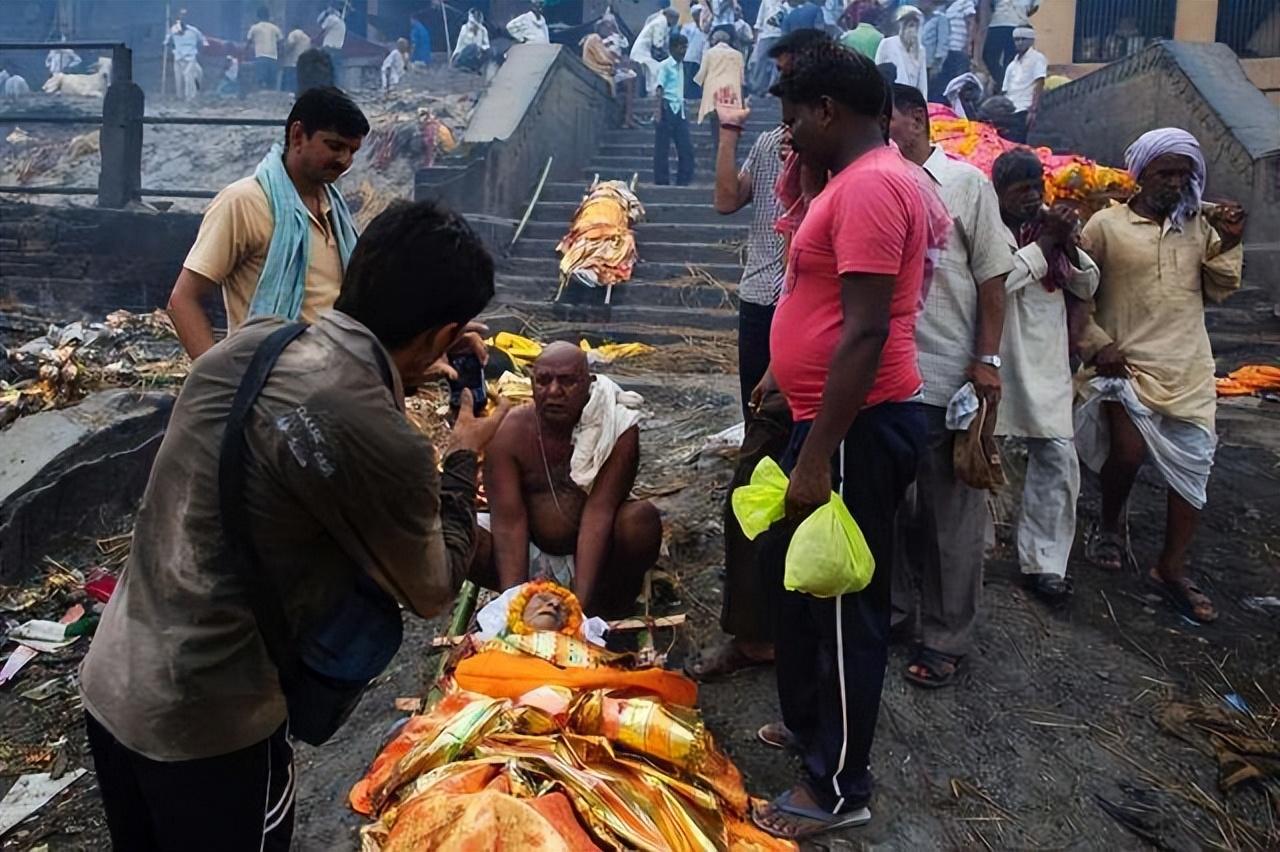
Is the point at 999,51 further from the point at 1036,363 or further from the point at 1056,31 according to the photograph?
the point at 1036,363

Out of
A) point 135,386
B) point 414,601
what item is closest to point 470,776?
point 414,601

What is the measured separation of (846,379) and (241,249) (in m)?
1.97

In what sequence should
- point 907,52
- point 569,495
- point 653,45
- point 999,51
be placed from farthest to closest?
1. point 653,45
2. point 999,51
3. point 907,52
4. point 569,495

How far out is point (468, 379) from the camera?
8.16ft

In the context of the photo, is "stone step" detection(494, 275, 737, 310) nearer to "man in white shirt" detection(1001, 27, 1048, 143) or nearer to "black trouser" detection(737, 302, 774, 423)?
"man in white shirt" detection(1001, 27, 1048, 143)

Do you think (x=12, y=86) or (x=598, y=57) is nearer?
(x=598, y=57)

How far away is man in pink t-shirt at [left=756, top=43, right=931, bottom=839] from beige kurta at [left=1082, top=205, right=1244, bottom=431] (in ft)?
6.87

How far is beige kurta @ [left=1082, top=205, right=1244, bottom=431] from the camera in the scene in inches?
165

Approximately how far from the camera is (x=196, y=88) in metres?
23.3

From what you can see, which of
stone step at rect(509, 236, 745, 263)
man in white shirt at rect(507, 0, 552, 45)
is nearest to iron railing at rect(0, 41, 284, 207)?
stone step at rect(509, 236, 745, 263)

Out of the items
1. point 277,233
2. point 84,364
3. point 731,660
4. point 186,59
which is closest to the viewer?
point 277,233

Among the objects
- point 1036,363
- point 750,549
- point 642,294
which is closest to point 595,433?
point 750,549

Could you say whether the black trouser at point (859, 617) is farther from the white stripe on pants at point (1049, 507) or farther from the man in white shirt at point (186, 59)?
the man in white shirt at point (186, 59)

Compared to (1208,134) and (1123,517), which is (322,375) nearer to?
(1123,517)
